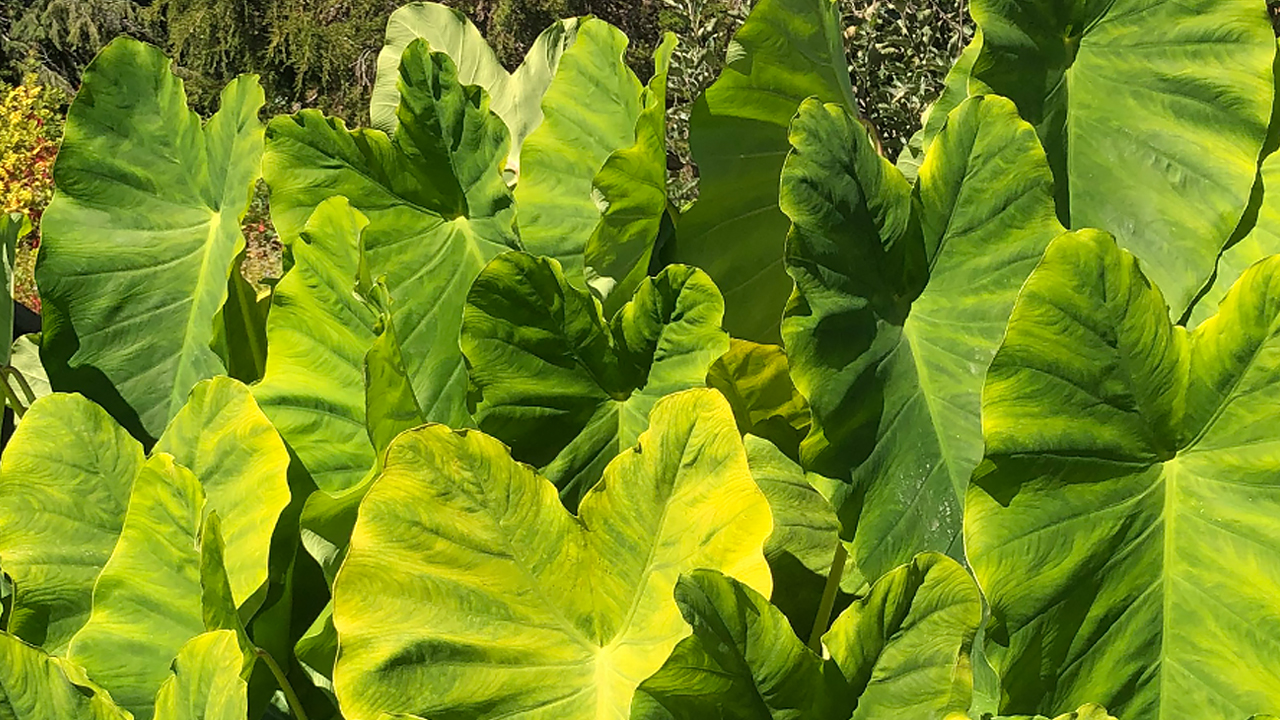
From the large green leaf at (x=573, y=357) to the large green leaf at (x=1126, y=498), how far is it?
19 cm

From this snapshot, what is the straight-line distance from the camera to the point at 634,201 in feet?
2.41

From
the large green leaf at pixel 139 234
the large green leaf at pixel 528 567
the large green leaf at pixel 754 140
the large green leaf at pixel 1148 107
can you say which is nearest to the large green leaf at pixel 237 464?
the large green leaf at pixel 528 567

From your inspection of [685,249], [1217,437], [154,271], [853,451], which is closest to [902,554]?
[853,451]

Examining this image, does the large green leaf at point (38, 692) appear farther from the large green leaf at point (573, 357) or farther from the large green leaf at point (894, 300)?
the large green leaf at point (894, 300)

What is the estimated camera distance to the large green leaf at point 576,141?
31.6 inches

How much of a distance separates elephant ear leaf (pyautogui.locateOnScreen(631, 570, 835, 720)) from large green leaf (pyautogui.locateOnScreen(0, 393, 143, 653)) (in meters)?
0.38

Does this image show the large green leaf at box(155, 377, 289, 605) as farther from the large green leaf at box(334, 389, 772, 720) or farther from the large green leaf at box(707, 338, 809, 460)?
the large green leaf at box(707, 338, 809, 460)

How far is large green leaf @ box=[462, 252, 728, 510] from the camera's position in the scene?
0.66m

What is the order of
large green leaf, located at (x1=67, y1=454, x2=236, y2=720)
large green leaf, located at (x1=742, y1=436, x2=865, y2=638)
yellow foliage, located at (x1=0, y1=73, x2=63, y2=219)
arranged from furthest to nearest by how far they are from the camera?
yellow foliage, located at (x1=0, y1=73, x2=63, y2=219)
large green leaf, located at (x1=742, y1=436, x2=865, y2=638)
large green leaf, located at (x1=67, y1=454, x2=236, y2=720)

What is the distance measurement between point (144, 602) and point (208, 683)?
14 centimetres

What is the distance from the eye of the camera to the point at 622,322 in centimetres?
69

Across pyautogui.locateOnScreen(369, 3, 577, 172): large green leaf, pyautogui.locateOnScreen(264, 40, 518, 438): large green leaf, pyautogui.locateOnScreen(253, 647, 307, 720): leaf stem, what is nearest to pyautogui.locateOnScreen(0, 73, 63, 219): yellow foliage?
pyautogui.locateOnScreen(369, 3, 577, 172): large green leaf

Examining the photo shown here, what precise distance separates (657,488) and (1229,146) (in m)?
0.39

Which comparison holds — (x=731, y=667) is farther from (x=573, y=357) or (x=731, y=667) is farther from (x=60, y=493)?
(x=60, y=493)
